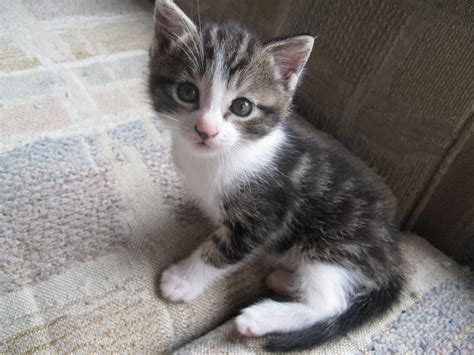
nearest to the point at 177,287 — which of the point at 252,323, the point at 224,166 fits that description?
the point at 252,323

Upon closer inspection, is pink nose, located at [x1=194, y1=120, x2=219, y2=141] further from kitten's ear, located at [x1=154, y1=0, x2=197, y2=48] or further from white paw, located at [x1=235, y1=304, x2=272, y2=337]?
white paw, located at [x1=235, y1=304, x2=272, y2=337]

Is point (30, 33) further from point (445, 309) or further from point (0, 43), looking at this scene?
point (445, 309)

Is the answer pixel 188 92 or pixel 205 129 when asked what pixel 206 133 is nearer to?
pixel 205 129

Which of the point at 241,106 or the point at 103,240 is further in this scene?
the point at 103,240

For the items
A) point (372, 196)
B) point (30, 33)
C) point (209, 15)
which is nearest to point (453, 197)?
point (372, 196)

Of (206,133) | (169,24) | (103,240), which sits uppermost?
(169,24)

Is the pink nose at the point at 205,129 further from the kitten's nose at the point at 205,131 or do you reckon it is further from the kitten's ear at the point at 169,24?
the kitten's ear at the point at 169,24
